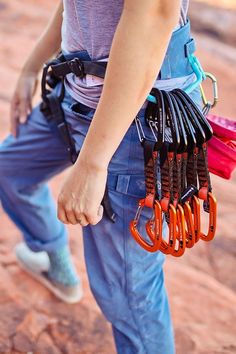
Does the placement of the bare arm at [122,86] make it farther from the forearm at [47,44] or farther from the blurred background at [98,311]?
the blurred background at [98,311]

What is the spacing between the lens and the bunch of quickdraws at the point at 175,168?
1.19 metres

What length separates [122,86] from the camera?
105 centimetres

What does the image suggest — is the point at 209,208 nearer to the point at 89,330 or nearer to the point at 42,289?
the point at 89,330

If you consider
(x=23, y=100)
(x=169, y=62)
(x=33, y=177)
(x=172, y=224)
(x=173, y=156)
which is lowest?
(x=33, y=177)

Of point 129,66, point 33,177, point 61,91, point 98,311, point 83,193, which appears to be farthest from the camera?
point 98,311

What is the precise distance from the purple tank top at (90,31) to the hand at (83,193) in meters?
0.20

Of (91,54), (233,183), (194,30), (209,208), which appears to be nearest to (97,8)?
(91,54)

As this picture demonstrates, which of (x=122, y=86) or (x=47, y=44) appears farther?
(x=47, y=44)

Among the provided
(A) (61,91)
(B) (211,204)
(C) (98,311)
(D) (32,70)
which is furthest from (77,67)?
(C) (98,311)

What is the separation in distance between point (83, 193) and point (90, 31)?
34cm

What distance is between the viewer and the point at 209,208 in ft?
4.13

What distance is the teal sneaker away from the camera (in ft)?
6.80

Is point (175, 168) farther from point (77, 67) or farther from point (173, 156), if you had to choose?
point (77, 67)

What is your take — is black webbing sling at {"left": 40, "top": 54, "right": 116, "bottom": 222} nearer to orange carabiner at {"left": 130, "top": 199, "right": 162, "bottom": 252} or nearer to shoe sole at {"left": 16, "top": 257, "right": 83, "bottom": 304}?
orange carabiner at {"left": 130, "top": 199, "right": 162, "bottom": 252}
